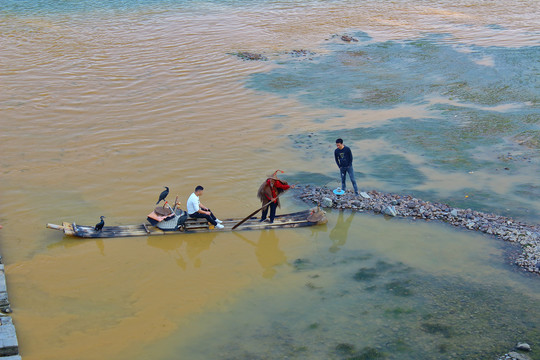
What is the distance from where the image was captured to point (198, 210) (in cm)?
1173

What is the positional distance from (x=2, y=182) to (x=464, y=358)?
12.7 metres

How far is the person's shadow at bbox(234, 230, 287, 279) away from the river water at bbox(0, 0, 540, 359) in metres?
0.05

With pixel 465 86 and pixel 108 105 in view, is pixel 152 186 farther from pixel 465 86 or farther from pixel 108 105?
pixel 465 86

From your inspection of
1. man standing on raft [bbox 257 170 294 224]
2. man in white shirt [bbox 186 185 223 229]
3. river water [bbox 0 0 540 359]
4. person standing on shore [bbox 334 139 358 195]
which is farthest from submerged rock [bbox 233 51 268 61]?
man in white shirt [bbox 186 185 223 229]

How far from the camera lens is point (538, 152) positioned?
51.0 ft

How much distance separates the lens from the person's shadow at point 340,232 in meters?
11.7

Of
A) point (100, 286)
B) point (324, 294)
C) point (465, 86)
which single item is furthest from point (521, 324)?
point (465, 86)

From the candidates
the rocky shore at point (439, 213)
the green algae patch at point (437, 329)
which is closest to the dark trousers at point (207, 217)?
the rocky shore at point (439, 213)

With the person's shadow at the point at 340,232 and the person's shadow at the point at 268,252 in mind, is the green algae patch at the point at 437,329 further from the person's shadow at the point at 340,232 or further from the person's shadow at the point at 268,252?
the person's shadow at the point at 268,252

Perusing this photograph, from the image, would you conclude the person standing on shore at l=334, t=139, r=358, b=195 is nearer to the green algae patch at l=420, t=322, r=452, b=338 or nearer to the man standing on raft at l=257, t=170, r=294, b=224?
the man standing on raft at l=257, t=170, r=294, b=224

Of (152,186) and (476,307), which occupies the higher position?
(152,186)

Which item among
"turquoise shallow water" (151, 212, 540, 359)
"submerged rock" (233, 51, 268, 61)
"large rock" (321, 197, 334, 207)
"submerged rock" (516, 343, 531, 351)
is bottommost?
"submerged rock" (516, 343, 531, 351)

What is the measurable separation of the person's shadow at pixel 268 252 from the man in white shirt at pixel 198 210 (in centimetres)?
65

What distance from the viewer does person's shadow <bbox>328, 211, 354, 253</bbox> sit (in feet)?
38.5
